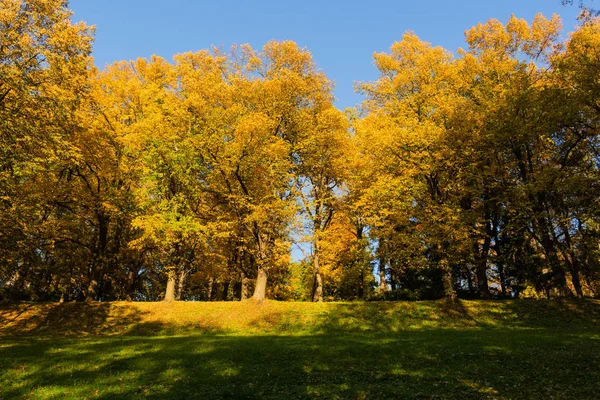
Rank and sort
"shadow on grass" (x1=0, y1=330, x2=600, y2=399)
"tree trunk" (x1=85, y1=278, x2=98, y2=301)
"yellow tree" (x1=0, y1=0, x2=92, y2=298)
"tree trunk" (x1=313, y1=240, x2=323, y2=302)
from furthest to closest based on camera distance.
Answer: "tree trunk" (x1=313, y1=240, x2=323, y2=302), "tree trunk" (x1=85, y1=278, x2=98, y2=301), "yellow tree" (x1=0, y1=0, x2=92, y2=298), "shadow on grass" (x1=0, y1=330, x2=600, y2=399)

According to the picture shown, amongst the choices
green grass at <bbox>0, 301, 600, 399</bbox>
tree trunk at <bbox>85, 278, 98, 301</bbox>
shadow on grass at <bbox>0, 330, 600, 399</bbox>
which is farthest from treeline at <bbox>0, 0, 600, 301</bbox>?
shadow on grass at <bbox>0, 330, 600, 399</bbox>

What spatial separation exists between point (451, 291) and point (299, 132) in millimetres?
15144

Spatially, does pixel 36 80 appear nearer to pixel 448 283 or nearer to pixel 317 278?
pixel 317 278

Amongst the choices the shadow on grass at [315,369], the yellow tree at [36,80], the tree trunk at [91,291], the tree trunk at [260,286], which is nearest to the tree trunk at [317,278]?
the tree trunk at [260,286]

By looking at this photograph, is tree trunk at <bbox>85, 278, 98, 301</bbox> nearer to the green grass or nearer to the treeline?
the treeline

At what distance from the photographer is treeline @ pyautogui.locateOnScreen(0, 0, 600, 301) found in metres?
22.9

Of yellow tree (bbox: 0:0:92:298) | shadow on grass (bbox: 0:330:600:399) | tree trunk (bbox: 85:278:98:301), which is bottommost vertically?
shadow on grass (bbox: 0:330:600:399)

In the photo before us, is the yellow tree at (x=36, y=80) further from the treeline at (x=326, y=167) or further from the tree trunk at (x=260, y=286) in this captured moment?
the tree trunk at (x=260, y=286)

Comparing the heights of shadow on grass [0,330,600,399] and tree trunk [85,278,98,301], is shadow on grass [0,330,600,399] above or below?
below

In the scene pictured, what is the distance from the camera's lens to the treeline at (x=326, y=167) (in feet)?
75.2

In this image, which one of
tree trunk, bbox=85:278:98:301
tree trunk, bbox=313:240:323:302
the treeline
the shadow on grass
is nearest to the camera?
the shadow on grass

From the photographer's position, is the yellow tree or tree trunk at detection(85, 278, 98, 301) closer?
the yellow tree

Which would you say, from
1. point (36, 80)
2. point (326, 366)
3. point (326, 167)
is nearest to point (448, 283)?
point (326, 167)

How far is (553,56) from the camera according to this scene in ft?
95.7
